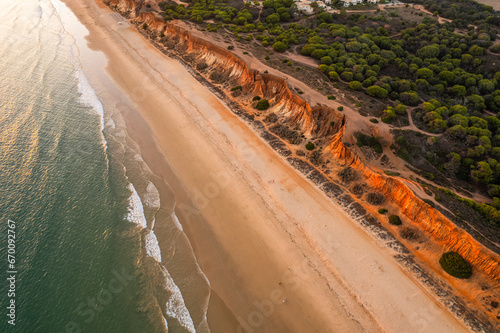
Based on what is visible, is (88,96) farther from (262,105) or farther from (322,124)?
(322,124)

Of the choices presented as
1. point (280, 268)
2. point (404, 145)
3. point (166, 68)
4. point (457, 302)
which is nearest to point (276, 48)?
point (166, 68)

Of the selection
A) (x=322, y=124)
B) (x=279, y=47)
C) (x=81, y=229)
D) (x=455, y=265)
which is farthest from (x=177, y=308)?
(x=279, y=47)

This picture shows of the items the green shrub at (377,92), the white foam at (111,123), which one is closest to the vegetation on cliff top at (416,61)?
the green shrub at (377,92)

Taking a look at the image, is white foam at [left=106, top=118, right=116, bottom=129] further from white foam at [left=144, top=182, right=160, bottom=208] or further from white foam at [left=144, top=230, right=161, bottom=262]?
white foam at [left=144, top=230, right=161, bottom=262]

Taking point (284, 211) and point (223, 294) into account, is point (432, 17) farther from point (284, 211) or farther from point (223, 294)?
point (223, 294)

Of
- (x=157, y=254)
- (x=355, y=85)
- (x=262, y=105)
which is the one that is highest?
(x=355, y=85)
